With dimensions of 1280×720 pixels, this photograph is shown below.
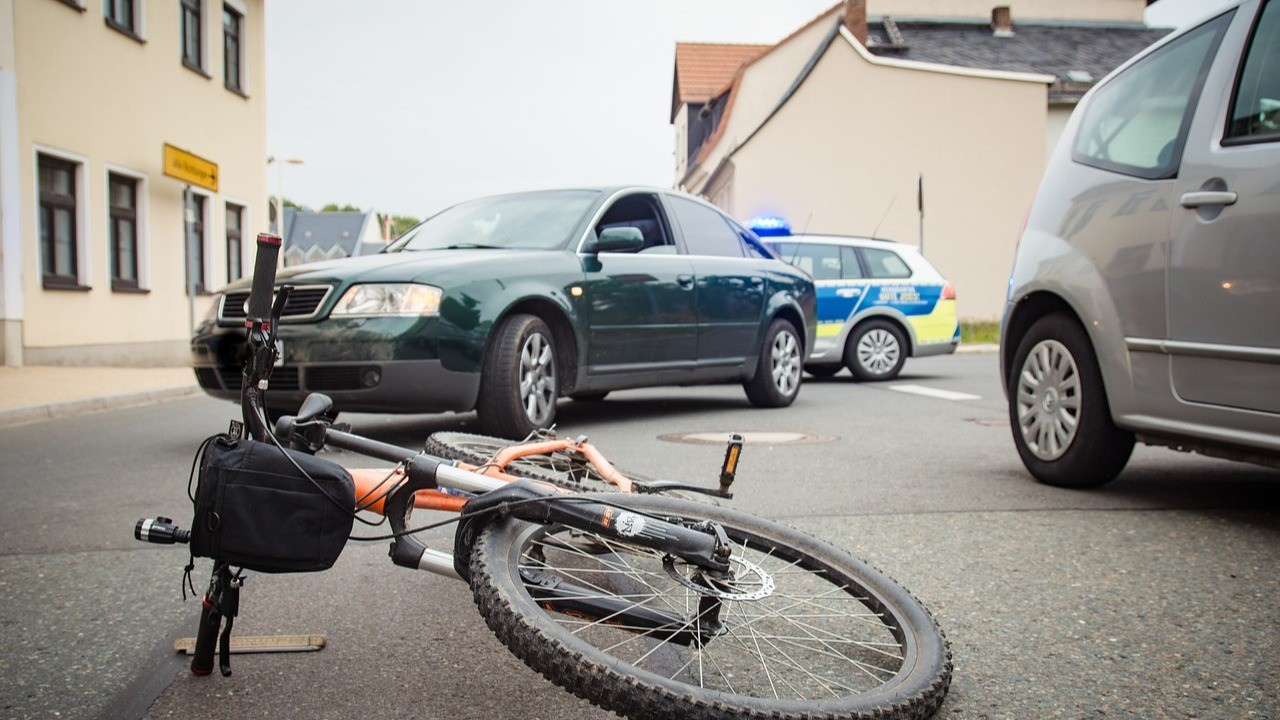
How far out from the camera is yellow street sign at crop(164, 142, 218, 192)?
18375 mm

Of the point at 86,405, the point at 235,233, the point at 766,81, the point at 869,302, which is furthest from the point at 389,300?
the point at 766,81

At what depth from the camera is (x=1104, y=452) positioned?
476 cm

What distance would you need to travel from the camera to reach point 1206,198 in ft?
13.1

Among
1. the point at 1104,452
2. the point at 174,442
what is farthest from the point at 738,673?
the point at 174,442

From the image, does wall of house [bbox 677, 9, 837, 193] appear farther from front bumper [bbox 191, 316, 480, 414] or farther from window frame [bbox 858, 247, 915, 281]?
front bumper [bbox 191, 316, 480, 414]

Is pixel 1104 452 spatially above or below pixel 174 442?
above

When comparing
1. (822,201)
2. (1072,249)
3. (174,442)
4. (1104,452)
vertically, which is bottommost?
(174,442)

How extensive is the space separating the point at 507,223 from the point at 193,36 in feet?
50.6

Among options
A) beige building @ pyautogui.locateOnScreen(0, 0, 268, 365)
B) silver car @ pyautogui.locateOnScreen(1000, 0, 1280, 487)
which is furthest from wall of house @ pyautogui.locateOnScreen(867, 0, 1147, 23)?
silver car @ pyautogui.locateOnScreen(1000, 0, 1280, 487)

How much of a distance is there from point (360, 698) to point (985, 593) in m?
1.85

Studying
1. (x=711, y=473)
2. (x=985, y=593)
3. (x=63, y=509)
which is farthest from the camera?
(x=711, y=473)

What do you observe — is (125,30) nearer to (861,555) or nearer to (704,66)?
(861,555)

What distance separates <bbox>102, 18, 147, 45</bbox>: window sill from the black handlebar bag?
1694cm

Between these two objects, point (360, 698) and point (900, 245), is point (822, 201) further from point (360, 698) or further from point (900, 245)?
point (360, 698)
